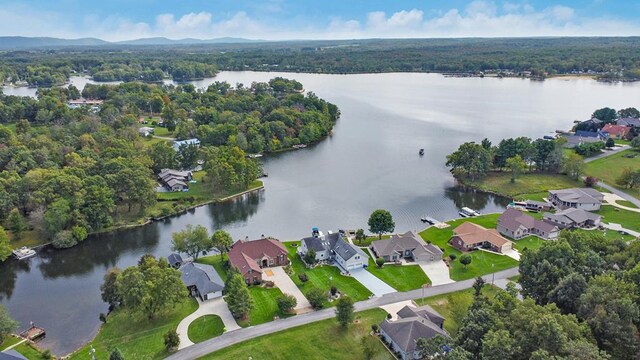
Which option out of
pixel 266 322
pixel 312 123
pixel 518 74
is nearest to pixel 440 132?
pixel 312 123

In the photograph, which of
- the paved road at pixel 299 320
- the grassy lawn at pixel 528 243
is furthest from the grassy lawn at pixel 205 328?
the grassy lawn at pixel 528 243

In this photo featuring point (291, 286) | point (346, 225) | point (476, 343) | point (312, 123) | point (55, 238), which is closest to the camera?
point (476, 343)

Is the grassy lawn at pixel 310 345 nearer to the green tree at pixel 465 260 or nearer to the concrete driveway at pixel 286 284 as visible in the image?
the concrete driveway at pixel 286 284

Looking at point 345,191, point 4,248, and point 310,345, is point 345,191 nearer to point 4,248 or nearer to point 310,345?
point 310,345

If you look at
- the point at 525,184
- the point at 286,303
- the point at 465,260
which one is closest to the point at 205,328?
the point at 286,303

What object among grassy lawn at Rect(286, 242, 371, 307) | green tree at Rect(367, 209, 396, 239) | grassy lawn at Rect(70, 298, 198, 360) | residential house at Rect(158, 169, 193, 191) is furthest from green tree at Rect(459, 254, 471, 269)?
residential house at Rect(158, 169, 193, 191)

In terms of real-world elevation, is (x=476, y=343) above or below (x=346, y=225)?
above

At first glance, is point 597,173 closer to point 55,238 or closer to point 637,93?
point 55,238
